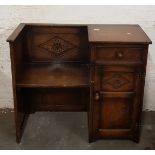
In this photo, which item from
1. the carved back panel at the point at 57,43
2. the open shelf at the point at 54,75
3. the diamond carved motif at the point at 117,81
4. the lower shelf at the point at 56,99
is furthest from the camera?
the lower shelf at the point at 56,99

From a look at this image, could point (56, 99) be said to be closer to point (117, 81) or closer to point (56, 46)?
point (56, 46)

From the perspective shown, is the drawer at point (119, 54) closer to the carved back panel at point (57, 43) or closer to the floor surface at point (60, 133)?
the carved back panel at point (57, 43)

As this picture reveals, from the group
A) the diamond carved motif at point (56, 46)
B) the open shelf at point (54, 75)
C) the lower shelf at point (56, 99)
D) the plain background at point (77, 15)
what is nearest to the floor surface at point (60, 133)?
the lower shelf at point (56, 99)

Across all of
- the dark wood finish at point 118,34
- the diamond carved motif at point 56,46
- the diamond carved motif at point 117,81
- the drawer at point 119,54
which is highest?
the dark wood finish at point 118,34

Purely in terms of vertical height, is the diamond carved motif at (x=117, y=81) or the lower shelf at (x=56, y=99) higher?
the diamond carved motif at (x=117, y=81)

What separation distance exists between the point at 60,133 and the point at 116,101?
57 cm

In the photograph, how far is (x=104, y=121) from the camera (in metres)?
2.05

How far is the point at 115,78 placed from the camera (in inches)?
75.2

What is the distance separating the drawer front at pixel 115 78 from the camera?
1.88 meters

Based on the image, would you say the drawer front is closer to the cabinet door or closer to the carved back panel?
the cabinet door

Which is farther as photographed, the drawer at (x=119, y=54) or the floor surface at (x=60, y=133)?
the floor surface at (x=60, y=133)

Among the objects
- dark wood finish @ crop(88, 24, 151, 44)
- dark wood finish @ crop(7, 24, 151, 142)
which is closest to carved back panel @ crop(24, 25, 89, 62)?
dark wood finish @ crop(7, 24, 151, 142)

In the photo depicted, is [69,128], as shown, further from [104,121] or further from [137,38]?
[137,38]

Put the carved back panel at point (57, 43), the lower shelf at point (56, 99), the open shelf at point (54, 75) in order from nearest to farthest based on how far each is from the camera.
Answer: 1. the open shelf at point (54, 75)
2. the carved back panel at point (57, 43)
3. the lower shelf at point (56, 99)
